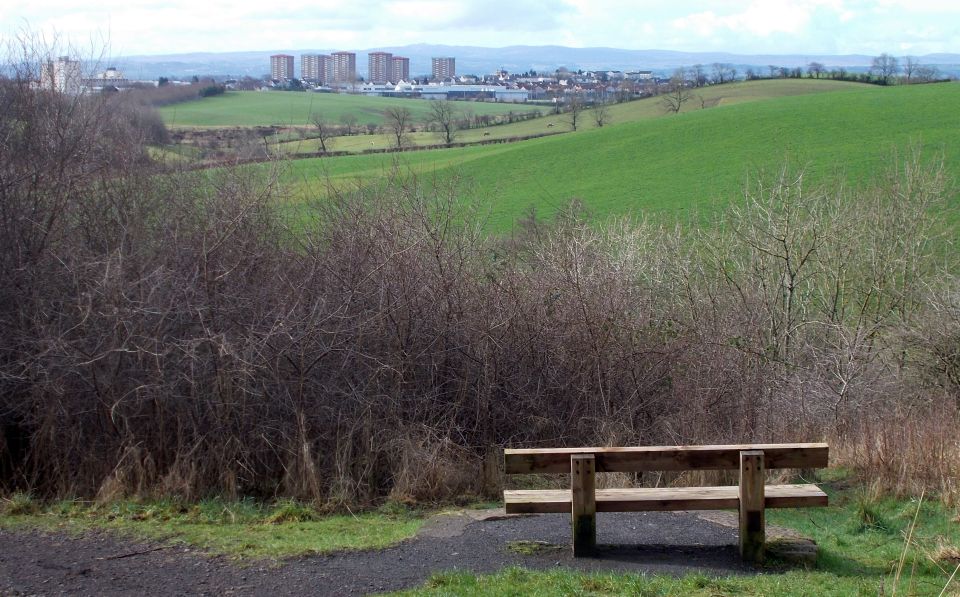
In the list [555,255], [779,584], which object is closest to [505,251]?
[555,255]

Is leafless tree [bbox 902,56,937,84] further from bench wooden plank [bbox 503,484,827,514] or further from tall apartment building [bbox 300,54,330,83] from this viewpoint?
bench wooden plank [bbox 503,484,827,514]

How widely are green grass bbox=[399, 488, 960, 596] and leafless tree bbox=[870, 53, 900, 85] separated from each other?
74.3 m

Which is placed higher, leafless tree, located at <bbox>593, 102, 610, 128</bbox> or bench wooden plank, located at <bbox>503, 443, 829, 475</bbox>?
leafless tree, located at <bbox>593, 102, 610, 128</bbox>

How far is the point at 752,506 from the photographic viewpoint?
6184 millimetres

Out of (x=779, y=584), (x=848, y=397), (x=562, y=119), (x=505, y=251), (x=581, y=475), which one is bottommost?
(x=848, y=397)

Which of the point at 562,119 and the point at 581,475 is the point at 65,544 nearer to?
the point at 581,475

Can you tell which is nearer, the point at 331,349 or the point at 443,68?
the point at 331,349

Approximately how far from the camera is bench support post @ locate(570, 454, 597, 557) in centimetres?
629

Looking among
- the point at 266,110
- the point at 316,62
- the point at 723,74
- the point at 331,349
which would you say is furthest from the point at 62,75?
the point at 316,62

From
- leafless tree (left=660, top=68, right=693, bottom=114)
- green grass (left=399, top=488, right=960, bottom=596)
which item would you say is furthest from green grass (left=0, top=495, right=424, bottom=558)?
leafless tree (left=660, top=68, right=693, bottom=114)

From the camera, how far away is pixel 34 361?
952 centimetres

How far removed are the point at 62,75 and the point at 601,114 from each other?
60198mm

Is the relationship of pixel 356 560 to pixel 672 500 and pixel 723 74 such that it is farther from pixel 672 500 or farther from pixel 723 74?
pixel 723 74

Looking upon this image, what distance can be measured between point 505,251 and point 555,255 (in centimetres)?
99
